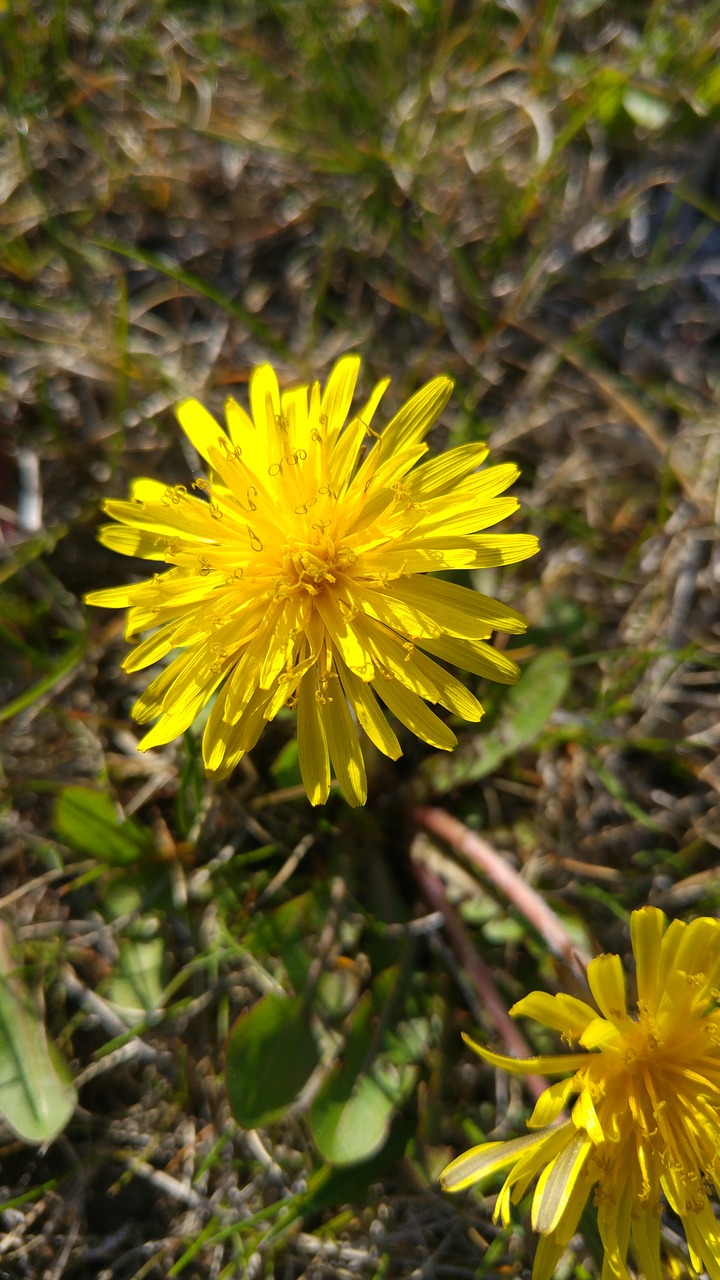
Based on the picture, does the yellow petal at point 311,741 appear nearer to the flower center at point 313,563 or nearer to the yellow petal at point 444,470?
the flower center at point 313,563

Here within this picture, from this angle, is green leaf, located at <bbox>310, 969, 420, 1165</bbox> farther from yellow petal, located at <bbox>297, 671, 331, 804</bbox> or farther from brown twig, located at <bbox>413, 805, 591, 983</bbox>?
yellow petal, located at <bbox>297, 671, 331, 804</bbox>

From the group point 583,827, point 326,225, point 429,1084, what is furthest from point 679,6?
point 429,1084

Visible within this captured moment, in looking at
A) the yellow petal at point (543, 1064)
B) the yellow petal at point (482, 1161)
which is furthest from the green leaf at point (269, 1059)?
the yellow petal at point (543, 1064)

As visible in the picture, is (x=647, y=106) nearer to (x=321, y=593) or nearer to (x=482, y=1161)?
(x=321, y=593)

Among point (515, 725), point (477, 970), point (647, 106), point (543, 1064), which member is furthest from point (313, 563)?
point (647, 106)

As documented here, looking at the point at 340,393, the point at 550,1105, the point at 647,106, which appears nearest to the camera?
the point at 550,1105

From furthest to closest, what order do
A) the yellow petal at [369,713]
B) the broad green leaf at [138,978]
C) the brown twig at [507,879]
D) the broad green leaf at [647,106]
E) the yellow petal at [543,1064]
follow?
the broad green leaf at [647,106] < the broad green leaf at [138,978] < the brown twig at [507,879] < the yellow petal at [369,713] < the yellow petal at [543,1064]

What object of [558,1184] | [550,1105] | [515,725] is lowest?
[558,1184]
